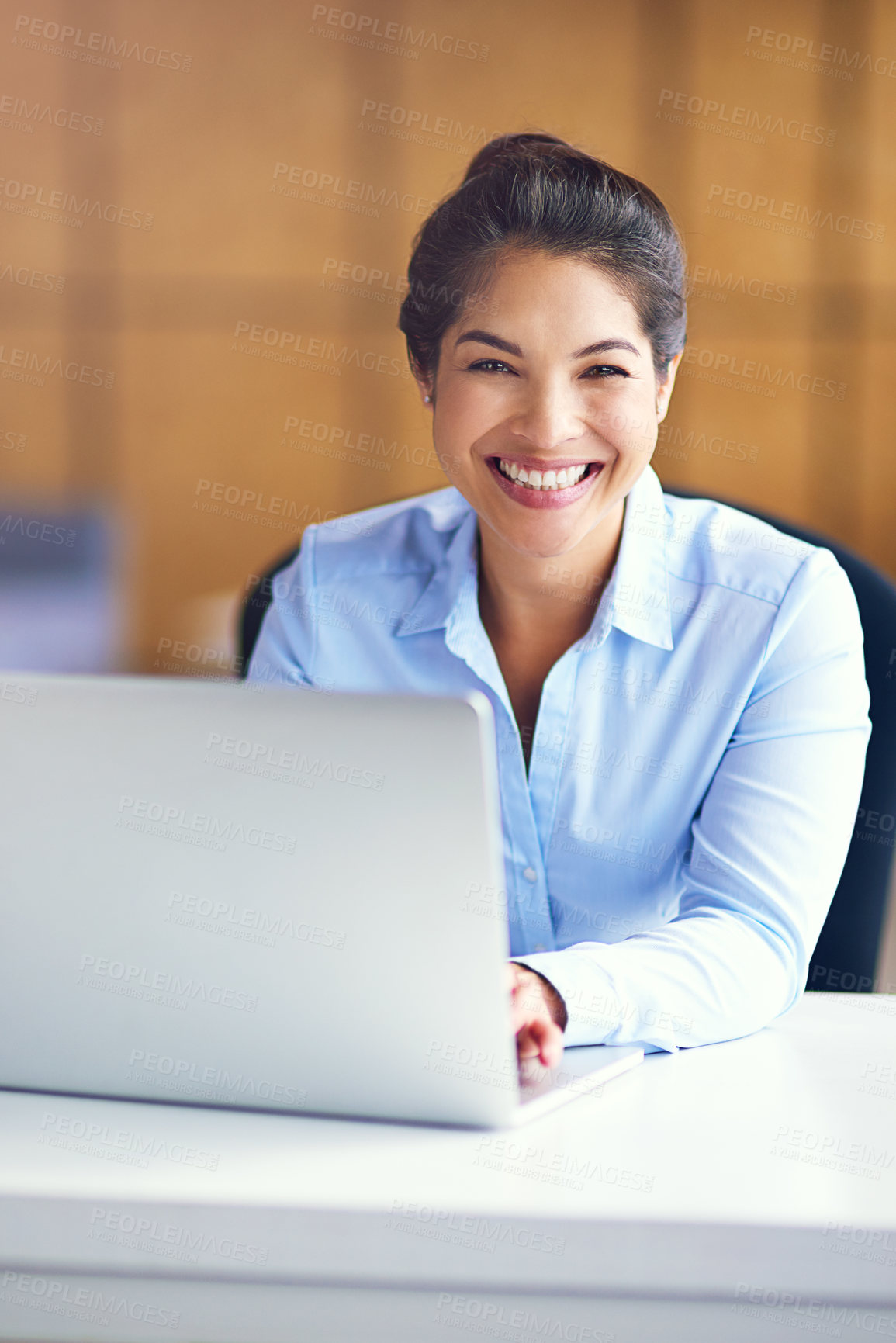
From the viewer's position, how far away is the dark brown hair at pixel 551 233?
129 cm

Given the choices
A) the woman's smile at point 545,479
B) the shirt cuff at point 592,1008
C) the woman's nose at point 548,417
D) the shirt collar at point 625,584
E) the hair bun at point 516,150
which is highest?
the hair bun at point 516,150

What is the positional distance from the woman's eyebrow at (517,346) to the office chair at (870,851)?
1.31ft

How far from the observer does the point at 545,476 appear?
136 centimetres

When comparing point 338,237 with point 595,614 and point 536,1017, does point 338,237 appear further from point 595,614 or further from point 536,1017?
point 536,1017

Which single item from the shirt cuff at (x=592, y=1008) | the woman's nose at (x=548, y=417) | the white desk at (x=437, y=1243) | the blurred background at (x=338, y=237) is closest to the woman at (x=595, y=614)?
the woman's nose at (x=548, y=417)

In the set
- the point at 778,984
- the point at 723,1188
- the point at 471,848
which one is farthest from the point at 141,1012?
the point at 778,984

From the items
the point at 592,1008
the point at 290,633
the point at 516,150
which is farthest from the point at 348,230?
the point at 592,1008

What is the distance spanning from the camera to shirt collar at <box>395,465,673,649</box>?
134 cm

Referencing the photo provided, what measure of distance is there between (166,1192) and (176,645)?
12.7 ft

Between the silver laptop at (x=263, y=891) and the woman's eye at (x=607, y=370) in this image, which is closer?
the silver laptop at (x=263, y=891)

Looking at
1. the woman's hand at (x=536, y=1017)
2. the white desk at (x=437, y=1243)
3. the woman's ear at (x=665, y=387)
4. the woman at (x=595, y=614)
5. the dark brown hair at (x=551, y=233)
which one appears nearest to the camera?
the white desk at (x=437, y=1243)

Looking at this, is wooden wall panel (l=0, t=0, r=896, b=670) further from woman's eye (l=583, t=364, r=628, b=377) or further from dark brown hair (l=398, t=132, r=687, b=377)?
woman's eye (l=583, t=364, r=628, b=377)

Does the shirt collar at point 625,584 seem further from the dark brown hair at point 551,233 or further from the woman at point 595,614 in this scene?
the dark brown hair at point 551,233

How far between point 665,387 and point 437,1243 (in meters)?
1.06
